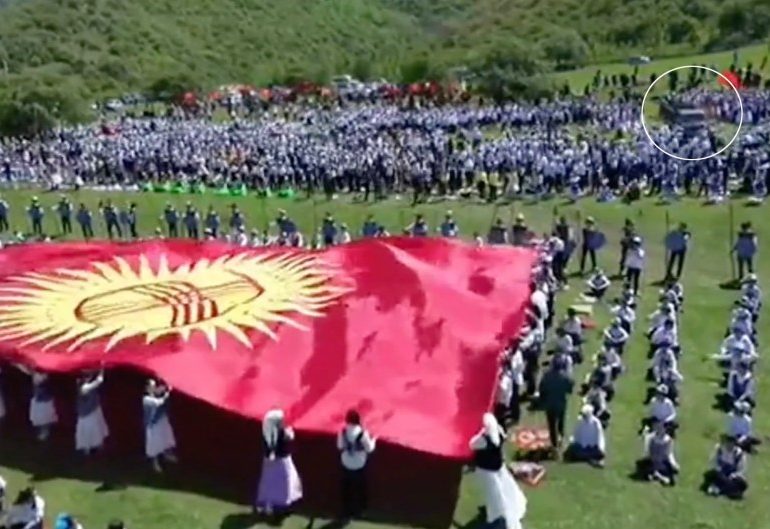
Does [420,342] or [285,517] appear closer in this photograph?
[285,517]

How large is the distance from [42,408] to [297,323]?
14.4 ft

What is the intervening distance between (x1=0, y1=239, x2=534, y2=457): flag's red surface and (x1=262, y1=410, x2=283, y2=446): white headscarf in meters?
0.94

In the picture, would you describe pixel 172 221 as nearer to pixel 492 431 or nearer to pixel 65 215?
pixel 65 215

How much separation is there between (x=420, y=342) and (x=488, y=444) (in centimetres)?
474

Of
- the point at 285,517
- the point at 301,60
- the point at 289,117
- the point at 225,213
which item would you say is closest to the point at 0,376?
the point at 285,517

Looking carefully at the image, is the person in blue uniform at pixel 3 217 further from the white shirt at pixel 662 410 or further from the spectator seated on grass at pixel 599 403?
the white shirt at pixel 662 410

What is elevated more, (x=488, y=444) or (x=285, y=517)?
(x=488, y=444)

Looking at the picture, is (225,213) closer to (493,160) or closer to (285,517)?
(493,160)

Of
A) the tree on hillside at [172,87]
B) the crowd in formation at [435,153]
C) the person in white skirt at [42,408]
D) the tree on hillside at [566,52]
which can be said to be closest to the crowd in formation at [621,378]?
the person in white skirt at [42,408]

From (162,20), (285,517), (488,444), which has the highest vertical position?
(162,20)

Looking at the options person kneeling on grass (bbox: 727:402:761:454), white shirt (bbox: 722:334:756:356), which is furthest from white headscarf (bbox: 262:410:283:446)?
white shirt (bbox: 722:334:756:356)

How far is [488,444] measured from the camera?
1525cm

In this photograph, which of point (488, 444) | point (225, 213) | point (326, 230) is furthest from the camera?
point (225, 213)

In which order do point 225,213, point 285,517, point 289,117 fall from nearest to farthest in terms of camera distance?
1. point 285,517
2. point 225,213
3. point 289,117
